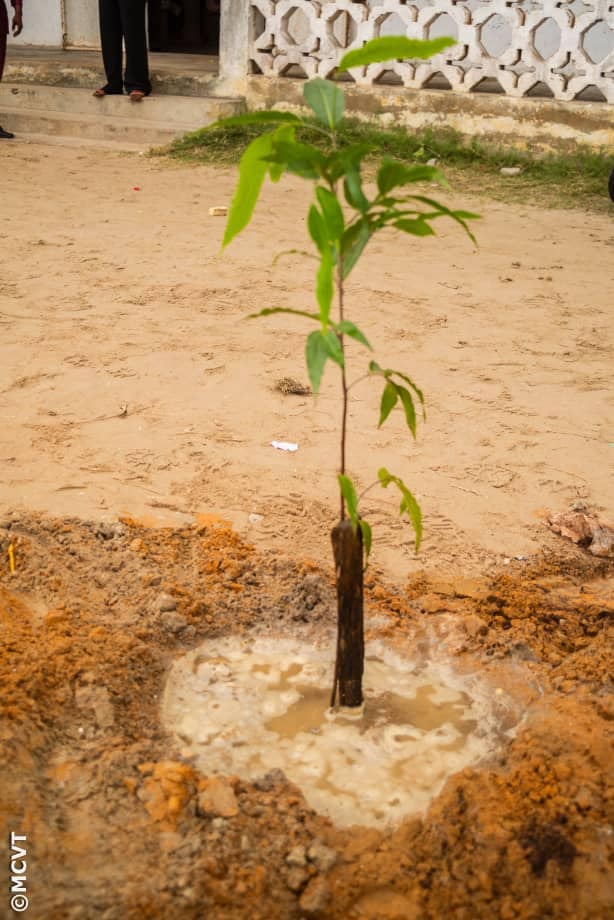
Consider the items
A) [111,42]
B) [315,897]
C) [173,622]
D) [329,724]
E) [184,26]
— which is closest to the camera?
[315,897]

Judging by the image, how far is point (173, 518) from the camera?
3004 mm

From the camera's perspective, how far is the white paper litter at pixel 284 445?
348 centimetres

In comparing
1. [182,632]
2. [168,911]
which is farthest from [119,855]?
[182,632]

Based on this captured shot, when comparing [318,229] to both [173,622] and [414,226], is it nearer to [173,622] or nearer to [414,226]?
[414,226]

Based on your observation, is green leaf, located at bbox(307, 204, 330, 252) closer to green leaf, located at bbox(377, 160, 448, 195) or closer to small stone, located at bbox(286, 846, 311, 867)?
green leaf, located at bbox(377, 160, 448, 195)

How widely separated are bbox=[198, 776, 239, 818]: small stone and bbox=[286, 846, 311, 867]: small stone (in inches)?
5.7

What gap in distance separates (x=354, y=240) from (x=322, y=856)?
119cm

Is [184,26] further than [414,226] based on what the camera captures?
Yes

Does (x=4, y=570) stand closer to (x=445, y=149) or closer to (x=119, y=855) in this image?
(x=119, y=855)

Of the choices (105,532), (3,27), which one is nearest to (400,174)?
(105,532)

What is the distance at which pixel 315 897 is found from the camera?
1.75 meters

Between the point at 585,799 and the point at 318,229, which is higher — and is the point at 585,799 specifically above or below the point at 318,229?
below

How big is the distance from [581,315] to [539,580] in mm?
2528

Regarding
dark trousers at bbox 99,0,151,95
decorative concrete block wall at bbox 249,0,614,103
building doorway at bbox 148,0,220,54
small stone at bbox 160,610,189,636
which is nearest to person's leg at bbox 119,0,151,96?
dark trousers at bbox 99,0,151,95
